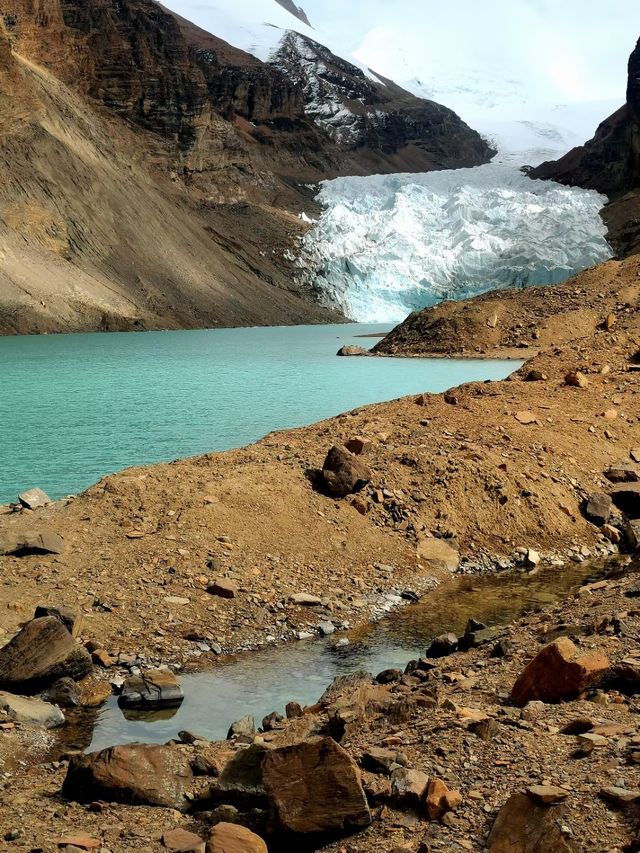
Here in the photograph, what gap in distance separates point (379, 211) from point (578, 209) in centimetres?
1664

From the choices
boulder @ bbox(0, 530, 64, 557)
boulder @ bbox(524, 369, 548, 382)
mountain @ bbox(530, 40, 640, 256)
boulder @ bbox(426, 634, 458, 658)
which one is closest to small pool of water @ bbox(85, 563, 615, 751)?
boulder @ bbox(426, 634, 458, 658)

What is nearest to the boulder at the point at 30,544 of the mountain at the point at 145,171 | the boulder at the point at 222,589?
the boulder at the point at 222,589

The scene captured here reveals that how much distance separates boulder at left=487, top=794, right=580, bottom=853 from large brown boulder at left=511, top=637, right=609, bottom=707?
156 cm

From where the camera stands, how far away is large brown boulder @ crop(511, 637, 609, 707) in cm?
570

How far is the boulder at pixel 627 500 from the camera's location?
1182cm

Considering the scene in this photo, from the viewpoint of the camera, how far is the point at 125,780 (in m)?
5.14

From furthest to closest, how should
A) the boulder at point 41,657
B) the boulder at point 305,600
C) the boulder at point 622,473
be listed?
1. the boulder at point 622,473
2. the boulder at point 305,600
3. the boulder at point 41,657

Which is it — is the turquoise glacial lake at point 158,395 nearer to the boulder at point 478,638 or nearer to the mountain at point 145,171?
the boulder at point 478,638

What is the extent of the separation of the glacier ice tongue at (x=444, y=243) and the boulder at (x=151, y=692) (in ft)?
231

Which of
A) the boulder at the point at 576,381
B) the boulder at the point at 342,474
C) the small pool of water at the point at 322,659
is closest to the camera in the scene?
the small pool of water at the point at 322,659

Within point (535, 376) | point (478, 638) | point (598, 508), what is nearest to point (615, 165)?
point (535, 376)

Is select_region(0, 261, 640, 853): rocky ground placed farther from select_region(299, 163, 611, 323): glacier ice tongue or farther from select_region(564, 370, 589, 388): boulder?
select_region(299, 163, 611, 323): glacier ice tongue

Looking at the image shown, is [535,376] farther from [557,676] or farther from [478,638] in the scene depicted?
[557,676]

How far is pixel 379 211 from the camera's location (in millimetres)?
88312
